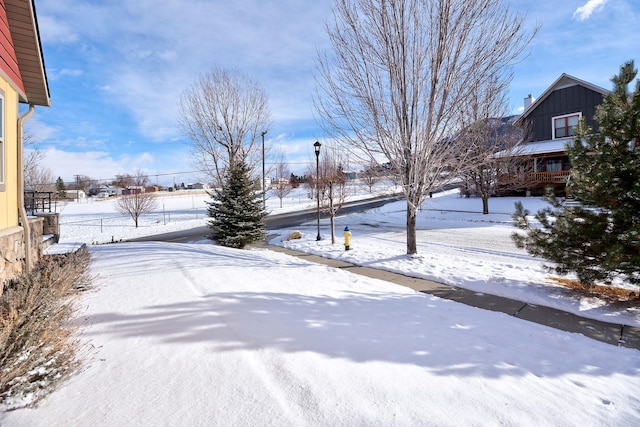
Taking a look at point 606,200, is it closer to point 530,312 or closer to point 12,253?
point 530,312

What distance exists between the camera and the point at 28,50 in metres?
6.12

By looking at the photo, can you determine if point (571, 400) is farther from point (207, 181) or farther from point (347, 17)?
point (207, 181)


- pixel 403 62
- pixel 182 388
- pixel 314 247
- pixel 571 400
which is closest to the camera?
pixel 182 388

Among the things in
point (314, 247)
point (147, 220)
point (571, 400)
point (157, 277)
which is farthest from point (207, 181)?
point (571, 400)

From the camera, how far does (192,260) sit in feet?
24.7

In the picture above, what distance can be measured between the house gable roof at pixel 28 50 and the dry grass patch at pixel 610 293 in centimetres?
1126

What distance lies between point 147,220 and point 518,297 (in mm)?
31085

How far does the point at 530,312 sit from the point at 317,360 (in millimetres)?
4384

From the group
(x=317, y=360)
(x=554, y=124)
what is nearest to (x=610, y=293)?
(x=317, y=360)

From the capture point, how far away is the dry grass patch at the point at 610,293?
6.16 metres

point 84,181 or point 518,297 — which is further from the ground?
point 84,181

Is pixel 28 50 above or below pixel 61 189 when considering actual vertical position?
below

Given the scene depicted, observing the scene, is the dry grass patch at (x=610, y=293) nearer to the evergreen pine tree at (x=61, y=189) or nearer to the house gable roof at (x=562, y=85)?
the house gable roof at (x=562, y=85)

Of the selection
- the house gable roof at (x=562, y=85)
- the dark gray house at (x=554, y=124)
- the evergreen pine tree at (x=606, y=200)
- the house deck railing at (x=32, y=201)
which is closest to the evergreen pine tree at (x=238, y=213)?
the house deck railing at (x=32, y=201)
